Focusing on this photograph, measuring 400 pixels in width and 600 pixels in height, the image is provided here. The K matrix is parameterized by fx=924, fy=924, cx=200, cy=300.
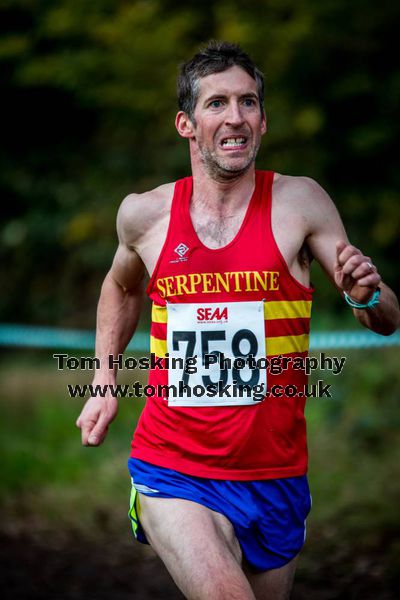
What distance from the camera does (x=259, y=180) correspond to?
368 centimetres

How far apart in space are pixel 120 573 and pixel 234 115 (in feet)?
12.0

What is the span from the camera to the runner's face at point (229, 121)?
11.6 feet

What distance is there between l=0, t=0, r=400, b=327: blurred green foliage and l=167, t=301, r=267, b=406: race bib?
7.28 m

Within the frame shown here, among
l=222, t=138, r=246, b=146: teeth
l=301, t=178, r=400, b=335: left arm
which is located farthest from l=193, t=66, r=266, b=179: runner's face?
l=301, t=178, r=400, b=335: left arm

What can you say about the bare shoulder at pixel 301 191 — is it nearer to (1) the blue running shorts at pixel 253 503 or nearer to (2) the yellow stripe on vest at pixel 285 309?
(2) the yellow stripe on vest at pixel 285 309

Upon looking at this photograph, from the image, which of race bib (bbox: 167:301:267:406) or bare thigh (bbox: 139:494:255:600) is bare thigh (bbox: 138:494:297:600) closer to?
bare thigh (bbox: 139:494:255:600)

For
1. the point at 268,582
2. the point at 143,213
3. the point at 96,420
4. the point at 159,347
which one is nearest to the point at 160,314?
the point at 159,347

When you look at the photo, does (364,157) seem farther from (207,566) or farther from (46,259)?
(207,566)

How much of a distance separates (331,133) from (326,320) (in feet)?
7.90

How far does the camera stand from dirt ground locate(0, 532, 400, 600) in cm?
554

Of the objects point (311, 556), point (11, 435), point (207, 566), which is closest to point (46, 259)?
point (11, 435)

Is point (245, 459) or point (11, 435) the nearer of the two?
point (245, 459)

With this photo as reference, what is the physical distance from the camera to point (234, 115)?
11.5 ft

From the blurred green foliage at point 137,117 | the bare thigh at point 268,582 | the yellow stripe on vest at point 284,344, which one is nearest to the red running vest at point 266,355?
the yellow stripe on vest at point 284,344
